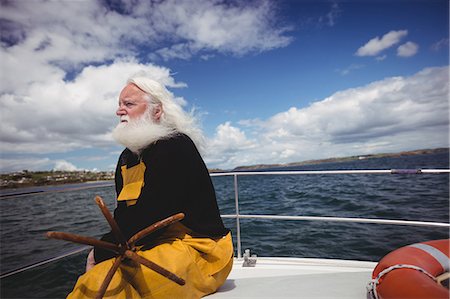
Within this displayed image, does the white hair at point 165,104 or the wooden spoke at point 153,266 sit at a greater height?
the white hair at point 165,104

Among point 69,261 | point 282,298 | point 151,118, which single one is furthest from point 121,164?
point 69,261

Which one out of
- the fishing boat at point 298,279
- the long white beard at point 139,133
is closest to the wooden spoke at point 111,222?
the long white beard at point 139,133

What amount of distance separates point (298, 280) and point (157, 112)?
4.59 ft

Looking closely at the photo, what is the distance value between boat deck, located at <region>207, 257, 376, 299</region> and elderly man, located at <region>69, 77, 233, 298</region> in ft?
0.89

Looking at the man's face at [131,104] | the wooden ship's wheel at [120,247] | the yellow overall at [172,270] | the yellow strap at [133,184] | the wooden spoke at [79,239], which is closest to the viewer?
the wooden spoke at [79,239]

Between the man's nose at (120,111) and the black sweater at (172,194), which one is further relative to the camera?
the man's nose at (120,111)

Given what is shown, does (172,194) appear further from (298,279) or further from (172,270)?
(298,279)

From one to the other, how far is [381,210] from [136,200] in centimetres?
1150

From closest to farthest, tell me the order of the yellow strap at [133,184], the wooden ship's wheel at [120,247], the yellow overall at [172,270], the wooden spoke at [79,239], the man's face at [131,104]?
the wooden spoke at [79,239], the wooden ship's wheel at [120,247], the yellow overall at [172,270], the yellow strap at [133,184], the man's face at [131,104]

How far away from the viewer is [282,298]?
1.42m

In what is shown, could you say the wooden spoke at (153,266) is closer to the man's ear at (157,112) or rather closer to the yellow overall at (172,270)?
the yellow overall at (172,270)

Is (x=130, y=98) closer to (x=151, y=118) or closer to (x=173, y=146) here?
(x=151, y=118)

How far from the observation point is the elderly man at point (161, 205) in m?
1.12

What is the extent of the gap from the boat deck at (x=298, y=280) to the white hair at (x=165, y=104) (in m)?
0.98
